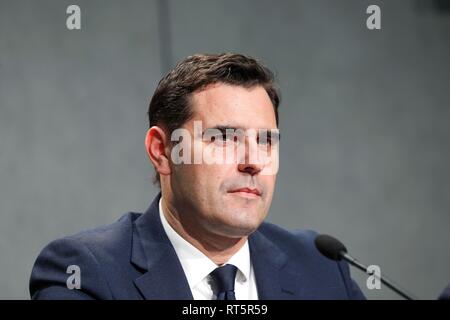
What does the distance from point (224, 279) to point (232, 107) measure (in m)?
0.36

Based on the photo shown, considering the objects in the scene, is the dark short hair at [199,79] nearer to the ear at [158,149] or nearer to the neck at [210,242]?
the ear at [158,149]

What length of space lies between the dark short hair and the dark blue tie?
33 centimetres

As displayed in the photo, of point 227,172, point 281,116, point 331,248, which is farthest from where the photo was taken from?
point 281,116

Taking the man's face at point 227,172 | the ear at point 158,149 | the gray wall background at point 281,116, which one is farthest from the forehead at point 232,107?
the gray wall background at point 281,116

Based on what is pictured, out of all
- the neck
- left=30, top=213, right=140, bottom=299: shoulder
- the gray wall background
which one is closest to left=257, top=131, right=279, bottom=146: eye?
the neck

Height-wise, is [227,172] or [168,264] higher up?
[227,172]

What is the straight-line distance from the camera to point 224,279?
1.58 meters

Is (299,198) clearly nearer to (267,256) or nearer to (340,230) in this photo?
(340,230)

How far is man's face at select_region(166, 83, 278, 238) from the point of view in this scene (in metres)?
1.55

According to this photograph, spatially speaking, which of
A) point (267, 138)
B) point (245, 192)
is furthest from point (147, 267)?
point (267, 138)

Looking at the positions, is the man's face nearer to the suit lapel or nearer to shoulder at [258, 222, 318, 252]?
the suit lapel

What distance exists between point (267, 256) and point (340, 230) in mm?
1134

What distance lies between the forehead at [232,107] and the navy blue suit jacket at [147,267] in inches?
10.4

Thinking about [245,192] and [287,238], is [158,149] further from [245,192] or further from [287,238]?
[287,238]
